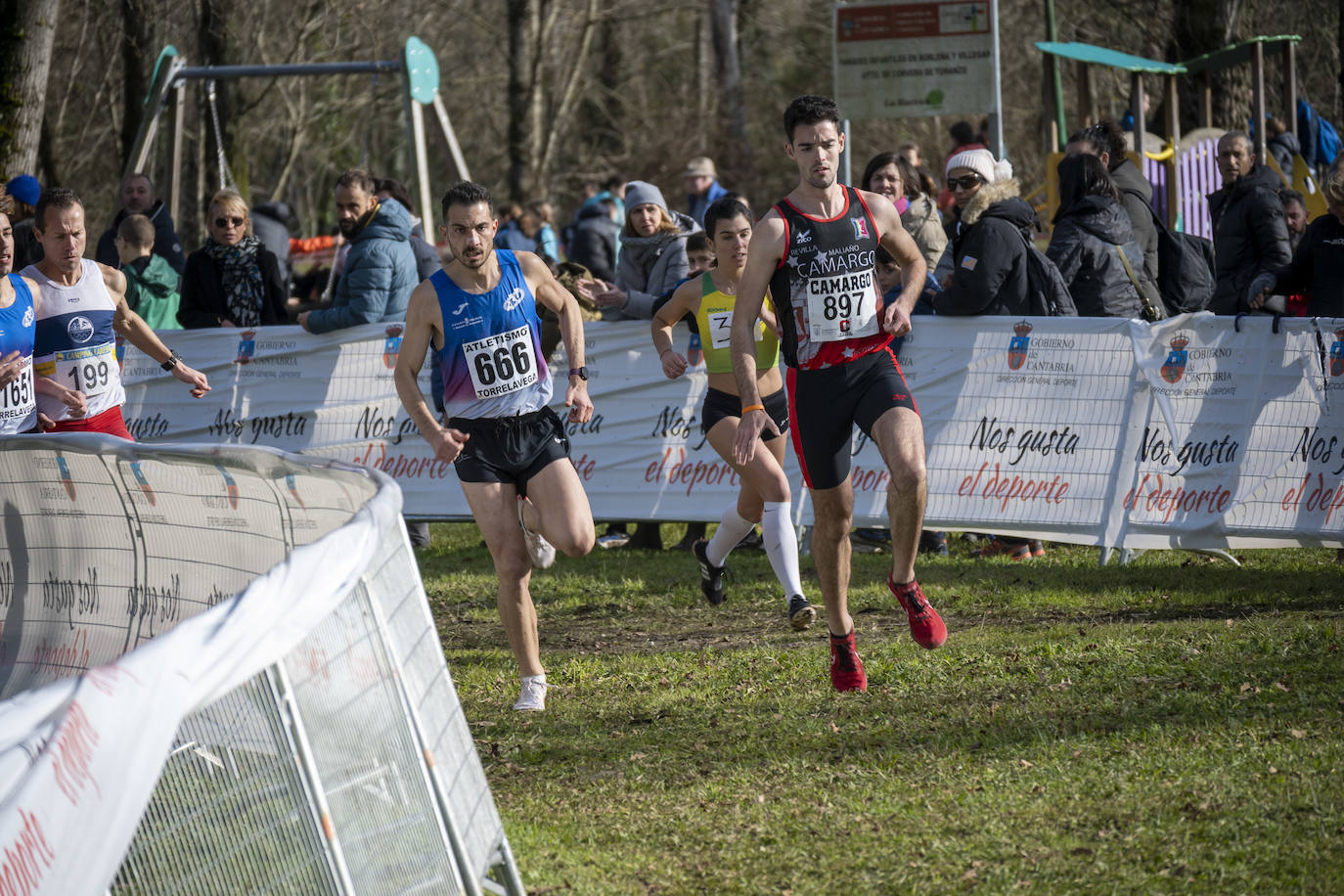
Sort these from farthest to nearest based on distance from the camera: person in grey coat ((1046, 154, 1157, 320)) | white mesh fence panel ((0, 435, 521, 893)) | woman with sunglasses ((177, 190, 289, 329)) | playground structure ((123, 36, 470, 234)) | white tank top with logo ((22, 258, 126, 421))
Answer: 1. playground structure ((123, 36, 470, 234))
2. woman with sunglasses ((177, 190, 289, 329))
3. person in grey coat ((1046, 154, 1157, 320))
4. white tank top with logo ((22, 258, 126, 421))
5. white mesh fence panel ((0, 435, 521, 893))

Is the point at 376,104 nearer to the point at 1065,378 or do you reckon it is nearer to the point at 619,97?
the point at 619,97

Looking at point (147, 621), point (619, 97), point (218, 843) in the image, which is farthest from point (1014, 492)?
point (619, 97)

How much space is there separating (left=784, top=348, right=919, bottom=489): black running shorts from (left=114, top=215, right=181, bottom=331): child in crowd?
6758mm

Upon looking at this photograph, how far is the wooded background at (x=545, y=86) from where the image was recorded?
2291cm

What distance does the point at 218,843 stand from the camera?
343 centimetres

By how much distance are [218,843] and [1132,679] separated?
391 cm

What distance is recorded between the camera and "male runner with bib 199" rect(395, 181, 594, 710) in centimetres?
615

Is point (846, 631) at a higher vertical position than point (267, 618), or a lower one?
lower

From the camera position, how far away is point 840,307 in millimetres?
6078

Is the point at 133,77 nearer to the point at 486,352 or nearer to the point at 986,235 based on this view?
the point at 986,235

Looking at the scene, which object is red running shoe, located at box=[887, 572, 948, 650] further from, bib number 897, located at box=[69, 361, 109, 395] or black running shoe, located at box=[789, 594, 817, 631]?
bib number 897, located at box=[69, 361, 109, 395]

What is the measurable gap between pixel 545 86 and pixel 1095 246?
25469mm

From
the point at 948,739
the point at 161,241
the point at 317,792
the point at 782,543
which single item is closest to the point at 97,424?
the point at 782,543

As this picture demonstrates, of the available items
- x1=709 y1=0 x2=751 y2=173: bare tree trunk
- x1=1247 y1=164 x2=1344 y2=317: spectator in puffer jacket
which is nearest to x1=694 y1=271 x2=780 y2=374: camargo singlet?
x1=1247 y1=164 x2=1344 y2=317: spectator in puffer jacket
